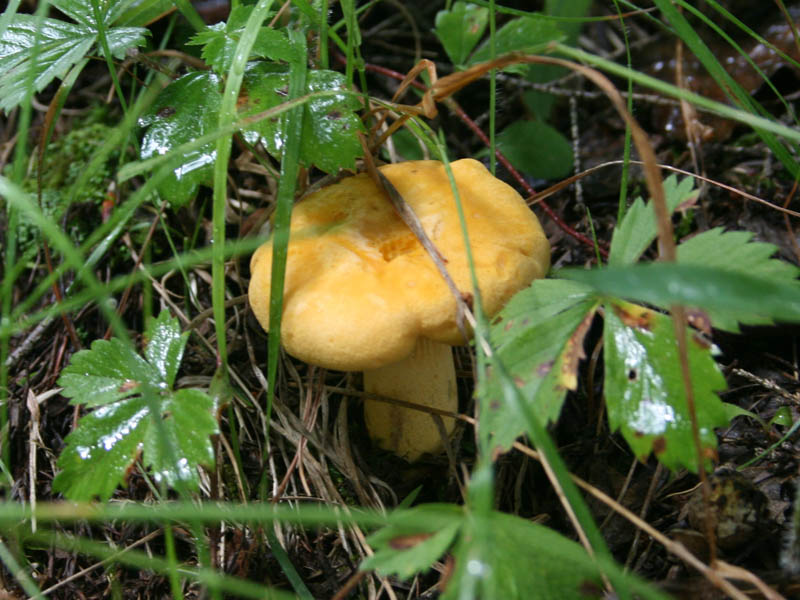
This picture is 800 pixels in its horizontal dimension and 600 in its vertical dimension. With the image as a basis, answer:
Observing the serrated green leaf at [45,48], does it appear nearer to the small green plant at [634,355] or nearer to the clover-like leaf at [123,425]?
the clover-like leaf at [123,425]

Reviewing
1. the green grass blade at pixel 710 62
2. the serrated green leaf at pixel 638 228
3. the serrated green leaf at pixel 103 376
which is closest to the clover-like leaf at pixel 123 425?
the serrated green leaf at pixel 103 376

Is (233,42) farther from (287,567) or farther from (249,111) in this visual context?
(287,567)

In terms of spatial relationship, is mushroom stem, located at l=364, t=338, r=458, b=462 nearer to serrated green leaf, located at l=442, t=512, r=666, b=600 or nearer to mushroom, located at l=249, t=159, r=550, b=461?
mushroom, located at l=249, t=159, r=550, b=461

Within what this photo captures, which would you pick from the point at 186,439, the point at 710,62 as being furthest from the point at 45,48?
the point at 710,62

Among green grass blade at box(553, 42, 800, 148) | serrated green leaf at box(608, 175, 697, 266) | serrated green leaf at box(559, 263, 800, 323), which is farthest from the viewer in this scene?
serrated green leaf at box(608, 175, 697, 266)

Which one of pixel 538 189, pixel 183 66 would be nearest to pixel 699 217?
pixel 538 189

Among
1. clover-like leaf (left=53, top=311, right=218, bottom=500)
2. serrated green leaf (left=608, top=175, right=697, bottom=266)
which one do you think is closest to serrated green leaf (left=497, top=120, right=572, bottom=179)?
serrated green leaf (left=608, top=175, right=697, bottom=266)

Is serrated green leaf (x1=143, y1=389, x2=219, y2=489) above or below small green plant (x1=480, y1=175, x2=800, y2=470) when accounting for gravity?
below
